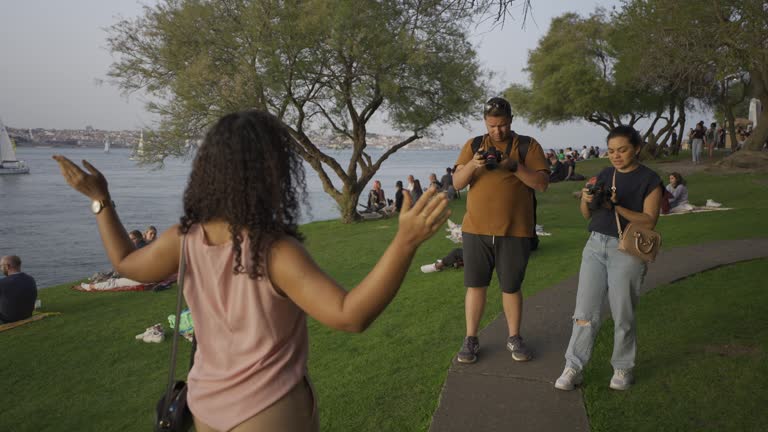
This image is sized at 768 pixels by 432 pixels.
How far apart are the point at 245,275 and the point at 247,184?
0.27 metres

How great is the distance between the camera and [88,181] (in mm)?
1900

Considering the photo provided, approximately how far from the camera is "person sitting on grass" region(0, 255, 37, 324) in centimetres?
862

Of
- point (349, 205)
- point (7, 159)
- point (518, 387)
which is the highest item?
point (518, 387)

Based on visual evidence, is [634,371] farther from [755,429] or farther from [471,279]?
[471,279]

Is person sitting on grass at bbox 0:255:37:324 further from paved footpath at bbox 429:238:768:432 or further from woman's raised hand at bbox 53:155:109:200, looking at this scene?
woman's raised hand at bbox 53:155:109:200

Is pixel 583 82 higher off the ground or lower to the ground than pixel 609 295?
higher

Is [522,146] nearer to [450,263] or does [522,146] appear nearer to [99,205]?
[99,205]

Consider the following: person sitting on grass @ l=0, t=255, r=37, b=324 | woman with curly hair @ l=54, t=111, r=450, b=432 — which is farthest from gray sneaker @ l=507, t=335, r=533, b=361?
person sitting on grass @ l=0, t=255, r=37, b=324

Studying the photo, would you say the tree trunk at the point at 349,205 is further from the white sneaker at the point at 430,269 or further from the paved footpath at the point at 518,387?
the paved footpath at the point at 518,387

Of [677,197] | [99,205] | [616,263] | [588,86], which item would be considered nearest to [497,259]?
[616,263]

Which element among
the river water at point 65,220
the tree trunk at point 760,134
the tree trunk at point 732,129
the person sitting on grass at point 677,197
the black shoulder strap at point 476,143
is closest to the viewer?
the black shoulder strap at point 476,143

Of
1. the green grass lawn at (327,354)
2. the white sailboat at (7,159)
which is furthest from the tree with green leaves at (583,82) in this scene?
the white sailboat at (7,159)

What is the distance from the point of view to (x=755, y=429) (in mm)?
3490

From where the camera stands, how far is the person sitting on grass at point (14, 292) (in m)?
8.62
